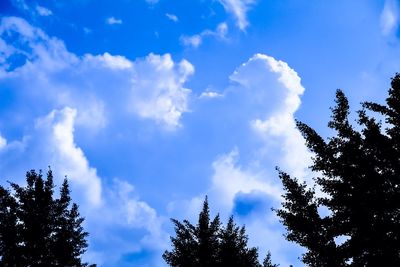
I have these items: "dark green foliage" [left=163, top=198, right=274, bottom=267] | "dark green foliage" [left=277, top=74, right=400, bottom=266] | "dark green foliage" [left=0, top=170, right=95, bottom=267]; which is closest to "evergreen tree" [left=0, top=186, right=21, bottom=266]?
"dark green foliage" [left=0, top=170, right=95, bottom=267]

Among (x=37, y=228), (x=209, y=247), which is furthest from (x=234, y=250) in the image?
(x=37, y=228)

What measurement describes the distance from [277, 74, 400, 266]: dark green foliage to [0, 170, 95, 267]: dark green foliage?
41.4 ft

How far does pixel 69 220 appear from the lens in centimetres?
2297

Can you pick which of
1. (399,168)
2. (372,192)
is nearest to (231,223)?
(372,192)

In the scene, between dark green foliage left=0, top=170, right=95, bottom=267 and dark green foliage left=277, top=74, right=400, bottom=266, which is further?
dark green foliage left=0, top=170, right=95, bottom=267

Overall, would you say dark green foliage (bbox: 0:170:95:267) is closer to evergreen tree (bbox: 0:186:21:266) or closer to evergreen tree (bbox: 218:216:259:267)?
evergreen tree (bbox: 0:186:21:266)

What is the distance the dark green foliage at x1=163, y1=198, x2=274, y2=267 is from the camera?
17.1m

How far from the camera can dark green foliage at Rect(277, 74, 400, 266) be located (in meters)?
14.8

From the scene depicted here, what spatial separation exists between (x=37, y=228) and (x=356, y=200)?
16335 mm

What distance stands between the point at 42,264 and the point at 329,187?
49.6 feet

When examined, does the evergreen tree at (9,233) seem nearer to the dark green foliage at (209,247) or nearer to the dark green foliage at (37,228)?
the dark green foliage at (37,228)

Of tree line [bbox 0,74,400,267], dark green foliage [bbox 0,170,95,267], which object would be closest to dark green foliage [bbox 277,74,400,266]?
tree line [bbox 0,74,400,267]

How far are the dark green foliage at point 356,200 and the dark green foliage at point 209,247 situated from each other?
2467 mm

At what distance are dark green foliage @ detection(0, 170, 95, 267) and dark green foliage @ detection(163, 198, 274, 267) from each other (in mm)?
6786
